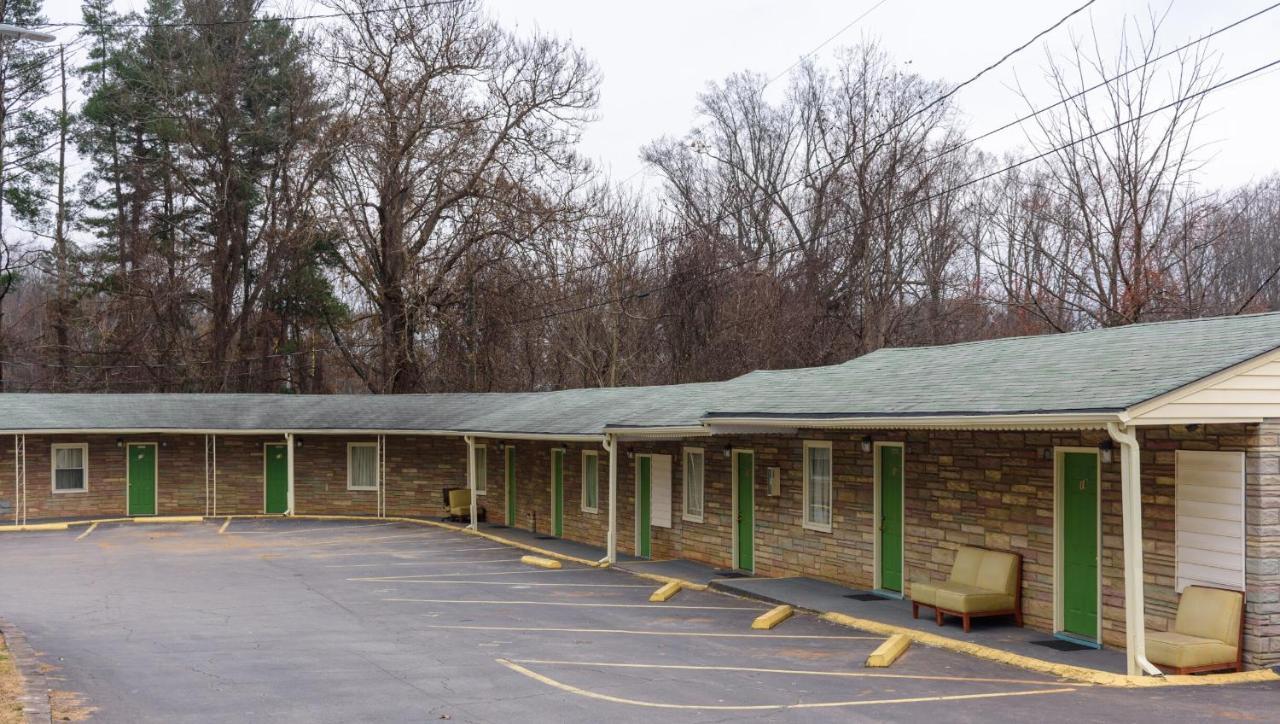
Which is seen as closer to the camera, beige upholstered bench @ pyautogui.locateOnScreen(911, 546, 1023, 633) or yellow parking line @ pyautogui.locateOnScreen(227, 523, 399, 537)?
beige upholstered bench @ pyautogui.locateOnScreen(911, 546, 1023, 633)

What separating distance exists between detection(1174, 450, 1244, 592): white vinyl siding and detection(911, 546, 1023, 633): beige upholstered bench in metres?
2.13

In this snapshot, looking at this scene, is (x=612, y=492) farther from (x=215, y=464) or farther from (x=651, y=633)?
(x=215, y=464)

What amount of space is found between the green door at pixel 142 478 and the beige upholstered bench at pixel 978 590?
24.1m

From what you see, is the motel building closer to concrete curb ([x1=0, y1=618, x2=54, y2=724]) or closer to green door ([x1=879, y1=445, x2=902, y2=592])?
green door ([x1=879, y1=445, x2=902, y2=592])

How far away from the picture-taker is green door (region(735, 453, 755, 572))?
18.5m

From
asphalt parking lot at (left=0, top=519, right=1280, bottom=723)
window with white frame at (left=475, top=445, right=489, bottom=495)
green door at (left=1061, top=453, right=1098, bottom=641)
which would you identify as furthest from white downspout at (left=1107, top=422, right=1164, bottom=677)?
window with white frame at (left=475, top=445, right=489, bottom=495)

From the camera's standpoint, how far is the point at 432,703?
9.92 meters

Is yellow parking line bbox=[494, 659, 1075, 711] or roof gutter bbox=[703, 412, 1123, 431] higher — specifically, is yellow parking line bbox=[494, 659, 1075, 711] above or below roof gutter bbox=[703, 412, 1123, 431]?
below

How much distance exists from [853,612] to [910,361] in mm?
4478

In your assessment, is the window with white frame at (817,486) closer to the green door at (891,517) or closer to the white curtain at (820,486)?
the white curtain at (820,486)

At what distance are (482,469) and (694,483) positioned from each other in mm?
10958

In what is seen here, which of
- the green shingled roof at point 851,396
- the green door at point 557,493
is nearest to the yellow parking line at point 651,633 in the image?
the green shingled roof at point 851,396

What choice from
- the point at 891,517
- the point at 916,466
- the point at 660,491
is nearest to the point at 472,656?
the point at 891,517

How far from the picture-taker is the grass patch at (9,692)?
29.1ft
